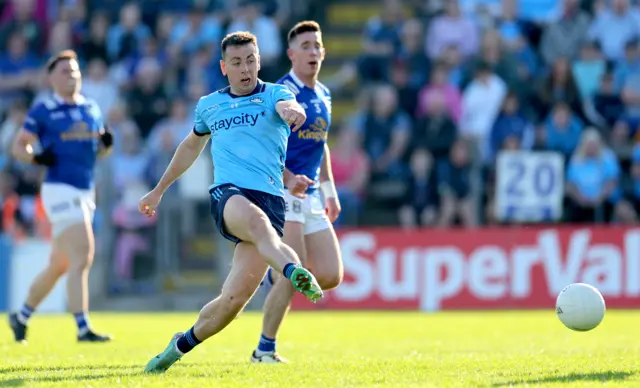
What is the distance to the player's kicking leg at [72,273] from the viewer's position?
526 inches

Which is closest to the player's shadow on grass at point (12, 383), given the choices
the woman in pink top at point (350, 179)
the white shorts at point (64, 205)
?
the white shorts at point (64, 205)

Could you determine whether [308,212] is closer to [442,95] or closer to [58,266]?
[58,266]

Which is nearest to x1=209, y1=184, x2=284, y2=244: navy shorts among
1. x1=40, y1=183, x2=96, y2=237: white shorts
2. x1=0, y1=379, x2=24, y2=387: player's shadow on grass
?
x1=0, y1=379, x2=24, y2=387: player's shadow on grass

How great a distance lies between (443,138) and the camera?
2166 cm

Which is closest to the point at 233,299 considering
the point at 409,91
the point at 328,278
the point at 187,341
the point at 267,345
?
the point at 187,341

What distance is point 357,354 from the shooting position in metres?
11.5

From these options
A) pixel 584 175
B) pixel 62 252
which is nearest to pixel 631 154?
pixel 584 175

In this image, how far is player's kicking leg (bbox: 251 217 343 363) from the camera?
407 inches

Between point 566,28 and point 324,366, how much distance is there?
1516 cm

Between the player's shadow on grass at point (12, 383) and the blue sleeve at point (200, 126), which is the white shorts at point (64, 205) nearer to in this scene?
the blue sleeve at point (200, 126)

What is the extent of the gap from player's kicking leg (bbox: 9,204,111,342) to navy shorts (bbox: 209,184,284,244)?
4799mm

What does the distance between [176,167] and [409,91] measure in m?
13.8

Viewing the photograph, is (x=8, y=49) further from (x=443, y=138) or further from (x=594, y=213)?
(x=594, y=213)

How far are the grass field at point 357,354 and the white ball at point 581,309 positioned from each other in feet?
1.06
